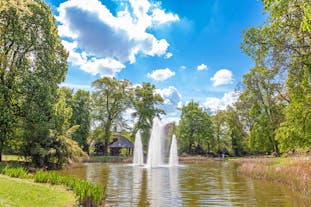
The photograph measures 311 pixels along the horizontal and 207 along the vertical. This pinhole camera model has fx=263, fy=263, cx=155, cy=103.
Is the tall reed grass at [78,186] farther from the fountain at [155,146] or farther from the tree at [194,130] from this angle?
the tree at [194,130]

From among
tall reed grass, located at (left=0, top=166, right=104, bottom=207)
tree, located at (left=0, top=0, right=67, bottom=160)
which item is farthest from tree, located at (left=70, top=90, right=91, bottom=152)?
tall reed grass, located at (left=0, top=166, right=104, bottom=207)

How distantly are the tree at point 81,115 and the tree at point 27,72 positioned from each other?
22.2 meters

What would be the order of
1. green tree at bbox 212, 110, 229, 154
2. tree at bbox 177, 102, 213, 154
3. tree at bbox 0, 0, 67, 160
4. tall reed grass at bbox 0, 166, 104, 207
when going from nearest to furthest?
tall reed grass at bbox 0, 166, 104, 207
tree at bbox 0, 0, 67, 160
tree at bbox 177, 102, 213, 154
green tree at bbox 212, 110, 229, 154

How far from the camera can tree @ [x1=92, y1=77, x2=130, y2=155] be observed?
5109cm

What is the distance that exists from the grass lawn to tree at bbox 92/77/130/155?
41.7m

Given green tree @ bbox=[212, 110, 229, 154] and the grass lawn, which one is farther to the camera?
green tree @ bbox=[212, 110, 229, 154]

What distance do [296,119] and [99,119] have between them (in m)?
37.2

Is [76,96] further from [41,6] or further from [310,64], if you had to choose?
[310,64]

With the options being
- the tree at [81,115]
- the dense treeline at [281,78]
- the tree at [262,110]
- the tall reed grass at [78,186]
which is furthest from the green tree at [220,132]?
the tall reed grass at [78,186]

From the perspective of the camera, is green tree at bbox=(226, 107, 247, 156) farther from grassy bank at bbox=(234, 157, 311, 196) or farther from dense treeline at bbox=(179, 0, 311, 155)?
grassy bank at bbox=(234, 157, 311, 196)

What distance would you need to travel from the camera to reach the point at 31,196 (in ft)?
27.0

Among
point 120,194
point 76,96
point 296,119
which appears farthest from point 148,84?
point 120,194

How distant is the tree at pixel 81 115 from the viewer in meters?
45.8

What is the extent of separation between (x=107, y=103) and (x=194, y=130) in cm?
2069
